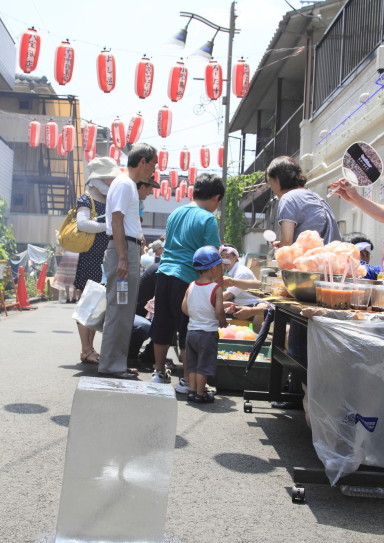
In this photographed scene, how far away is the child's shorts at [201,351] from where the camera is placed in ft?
16.1

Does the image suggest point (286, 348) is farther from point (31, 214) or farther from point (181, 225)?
point (31, 214)

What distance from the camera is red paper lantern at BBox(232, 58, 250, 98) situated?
18000mm

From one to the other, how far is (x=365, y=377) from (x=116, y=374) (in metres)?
2.99

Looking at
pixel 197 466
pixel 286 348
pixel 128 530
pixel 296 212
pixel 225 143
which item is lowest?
pixel 197 466

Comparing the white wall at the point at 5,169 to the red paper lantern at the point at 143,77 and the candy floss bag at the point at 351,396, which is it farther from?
the candy floss bag at the point at 351,396

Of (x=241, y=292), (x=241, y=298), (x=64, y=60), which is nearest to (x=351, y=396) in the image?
(x=241, y=292)

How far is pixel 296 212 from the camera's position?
439cm

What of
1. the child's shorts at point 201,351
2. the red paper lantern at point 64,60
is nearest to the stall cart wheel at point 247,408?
the child's shorts at point 201,351

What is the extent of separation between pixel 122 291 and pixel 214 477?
7.50 feet

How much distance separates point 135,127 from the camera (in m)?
22.5

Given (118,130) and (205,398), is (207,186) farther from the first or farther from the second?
(118,130)

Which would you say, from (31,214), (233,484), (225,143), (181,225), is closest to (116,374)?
(181,225)

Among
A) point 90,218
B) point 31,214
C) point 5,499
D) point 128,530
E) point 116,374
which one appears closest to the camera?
point 128,530

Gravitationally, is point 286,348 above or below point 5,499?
above
